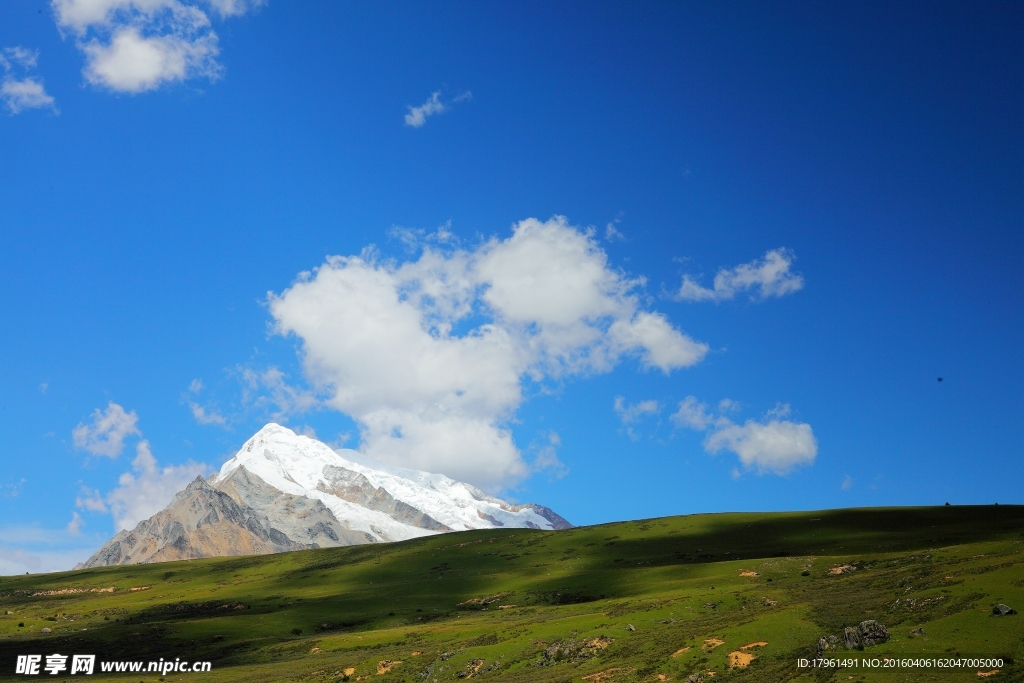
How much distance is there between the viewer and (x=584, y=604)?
104m

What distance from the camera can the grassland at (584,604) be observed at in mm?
67062

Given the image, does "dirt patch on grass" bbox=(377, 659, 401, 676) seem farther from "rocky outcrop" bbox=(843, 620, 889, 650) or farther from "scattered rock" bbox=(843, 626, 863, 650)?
"rocky outcrop" bbox=(843, 620, 889, 650)

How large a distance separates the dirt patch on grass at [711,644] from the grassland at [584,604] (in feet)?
0.83

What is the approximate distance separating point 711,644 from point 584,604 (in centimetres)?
3603

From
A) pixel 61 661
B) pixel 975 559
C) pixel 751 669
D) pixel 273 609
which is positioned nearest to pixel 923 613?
pixel 751 669

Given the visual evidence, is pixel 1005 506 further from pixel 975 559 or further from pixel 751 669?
pixel 751 669

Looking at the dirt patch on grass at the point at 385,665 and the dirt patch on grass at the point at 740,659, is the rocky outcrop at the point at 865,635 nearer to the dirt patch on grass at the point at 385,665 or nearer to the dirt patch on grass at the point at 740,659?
the dirt patch on grass at the point at 740,659

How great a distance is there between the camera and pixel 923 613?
66312mm

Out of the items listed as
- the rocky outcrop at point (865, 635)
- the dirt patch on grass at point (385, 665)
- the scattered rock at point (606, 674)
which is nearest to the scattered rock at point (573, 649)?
the scattered rock at point (606, 674)

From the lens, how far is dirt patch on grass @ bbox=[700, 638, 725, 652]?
2699 inches

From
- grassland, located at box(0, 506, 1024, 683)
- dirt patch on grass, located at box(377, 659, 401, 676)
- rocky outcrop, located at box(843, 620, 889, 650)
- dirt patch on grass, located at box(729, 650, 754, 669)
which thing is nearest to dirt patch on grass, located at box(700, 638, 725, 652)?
grassland, located at box(0, 506, 1024, 683)

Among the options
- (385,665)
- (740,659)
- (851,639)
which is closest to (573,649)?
(740,659)

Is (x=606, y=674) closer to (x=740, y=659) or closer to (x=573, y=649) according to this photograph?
(x=573, y=649)

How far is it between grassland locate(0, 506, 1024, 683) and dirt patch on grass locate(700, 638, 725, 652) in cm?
25
